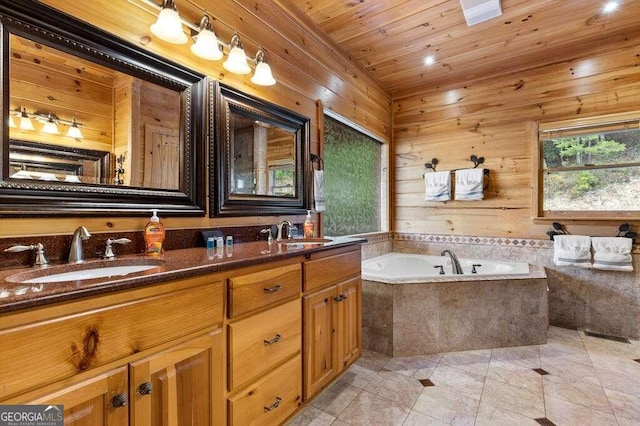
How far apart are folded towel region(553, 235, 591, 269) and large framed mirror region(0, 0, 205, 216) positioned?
3057 millimetres

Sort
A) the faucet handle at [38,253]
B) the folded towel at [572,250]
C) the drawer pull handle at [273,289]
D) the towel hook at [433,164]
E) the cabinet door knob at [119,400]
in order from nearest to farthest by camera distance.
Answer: the cabinet door knob at [119,400]
the faucet handle at [38,253]
the drawer pull handle at [273,289]
the folded towel at [572,250]
the towel hook at [433,164]

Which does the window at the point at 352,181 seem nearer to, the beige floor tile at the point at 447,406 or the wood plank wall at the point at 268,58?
the wood plank wall at the point at 268,58

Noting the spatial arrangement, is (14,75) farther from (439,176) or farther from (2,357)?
(439,176)

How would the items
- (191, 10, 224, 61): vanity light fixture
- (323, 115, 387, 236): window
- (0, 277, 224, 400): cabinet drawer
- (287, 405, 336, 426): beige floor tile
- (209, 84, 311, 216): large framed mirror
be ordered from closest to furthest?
(0, 277, 224, 400): cabinet drawer → (191, 10, 224, 61): vanity light fixture → (287, 405, 336, 426): beige floor tile → (209, 84, 311, 216): large framed mirror → (323, 115, 387, 236): window

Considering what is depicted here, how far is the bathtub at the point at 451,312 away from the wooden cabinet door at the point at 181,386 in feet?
4.85

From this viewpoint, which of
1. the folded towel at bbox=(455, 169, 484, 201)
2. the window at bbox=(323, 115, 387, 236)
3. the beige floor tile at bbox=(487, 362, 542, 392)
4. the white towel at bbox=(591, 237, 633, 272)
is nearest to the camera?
the beige floor tile at bbox=(487, 362, 542, 392)

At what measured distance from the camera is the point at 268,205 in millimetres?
2029

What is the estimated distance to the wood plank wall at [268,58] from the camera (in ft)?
4.07

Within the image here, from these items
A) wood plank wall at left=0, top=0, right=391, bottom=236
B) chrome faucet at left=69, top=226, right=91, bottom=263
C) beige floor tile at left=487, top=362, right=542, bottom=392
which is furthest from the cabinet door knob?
beige floor tile at left=487, top=362, right=542, bottom=392

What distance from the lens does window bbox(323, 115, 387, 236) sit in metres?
2.86

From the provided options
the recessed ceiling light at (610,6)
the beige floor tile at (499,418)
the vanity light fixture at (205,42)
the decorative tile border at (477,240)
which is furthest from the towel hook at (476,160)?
the vanity light fixture at (205,42)

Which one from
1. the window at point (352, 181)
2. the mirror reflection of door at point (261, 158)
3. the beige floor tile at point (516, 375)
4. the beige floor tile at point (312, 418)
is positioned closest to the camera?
the beige floor tile at point (312, 418)

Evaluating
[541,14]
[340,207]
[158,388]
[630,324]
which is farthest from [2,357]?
[630,324]

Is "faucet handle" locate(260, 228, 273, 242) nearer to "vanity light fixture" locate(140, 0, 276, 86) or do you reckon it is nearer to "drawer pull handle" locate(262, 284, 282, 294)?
"drawer pull handle" locate(262, 284, 282, 294)
